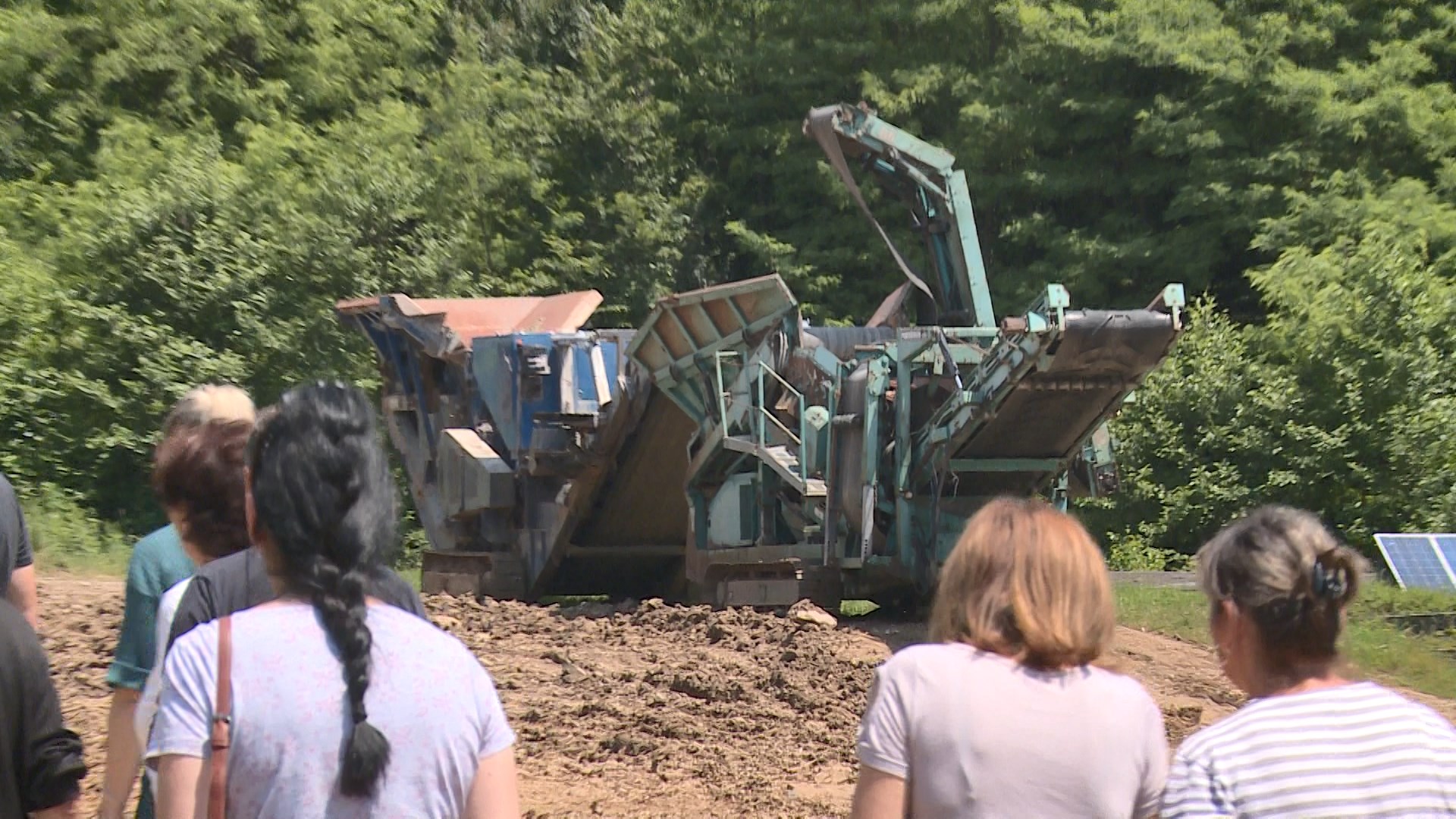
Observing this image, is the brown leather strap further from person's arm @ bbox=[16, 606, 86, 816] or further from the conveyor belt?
the conveyor belt

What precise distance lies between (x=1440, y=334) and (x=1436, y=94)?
658cm

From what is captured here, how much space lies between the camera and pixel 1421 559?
677 inches

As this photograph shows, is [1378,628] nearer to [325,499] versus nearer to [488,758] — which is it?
[488,758]

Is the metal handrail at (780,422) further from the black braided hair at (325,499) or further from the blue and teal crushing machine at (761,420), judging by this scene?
the black braided hair at (325,499)

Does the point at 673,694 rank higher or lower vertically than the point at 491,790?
lower

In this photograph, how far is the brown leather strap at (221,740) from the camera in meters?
2.77

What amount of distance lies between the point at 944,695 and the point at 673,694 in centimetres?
785

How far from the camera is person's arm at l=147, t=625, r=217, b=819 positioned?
278 centimetres

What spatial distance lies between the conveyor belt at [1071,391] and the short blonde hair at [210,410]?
27.4 ft

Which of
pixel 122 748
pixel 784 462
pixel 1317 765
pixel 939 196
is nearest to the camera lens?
pixel 1317 765

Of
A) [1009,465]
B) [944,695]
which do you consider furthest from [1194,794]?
[1009,465]

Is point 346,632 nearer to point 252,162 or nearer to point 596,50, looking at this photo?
point 252,162

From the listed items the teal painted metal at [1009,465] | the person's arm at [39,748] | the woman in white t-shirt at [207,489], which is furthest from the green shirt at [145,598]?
the teal painted metal at [1009,465]

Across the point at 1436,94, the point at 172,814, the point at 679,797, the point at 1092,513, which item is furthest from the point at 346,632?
the point at 1436,94
